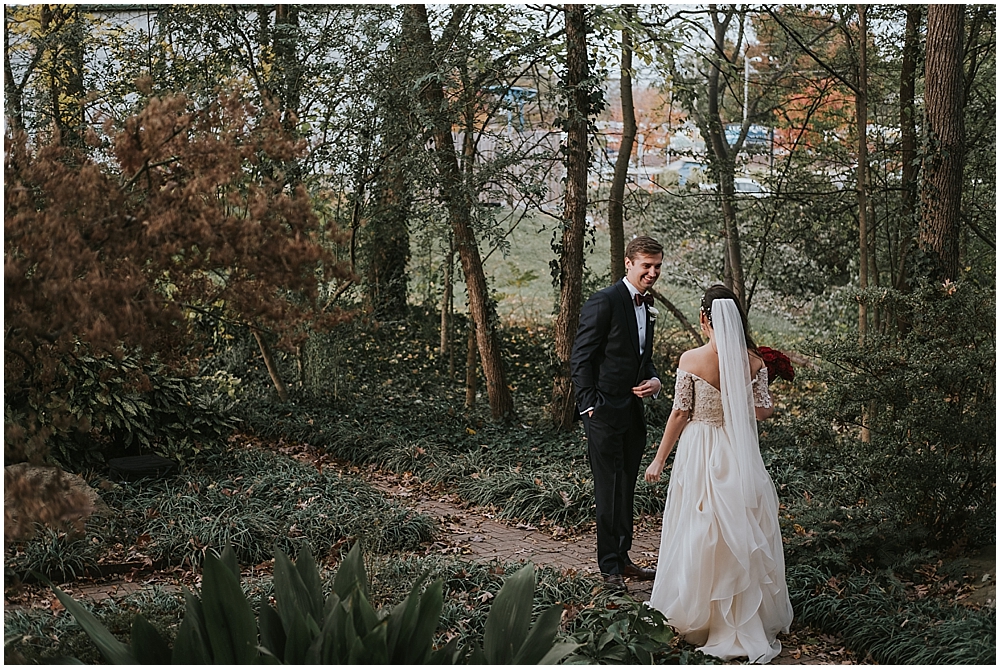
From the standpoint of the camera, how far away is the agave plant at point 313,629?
9.48 ft

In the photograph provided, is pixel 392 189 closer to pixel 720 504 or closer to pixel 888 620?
pixel 720 504

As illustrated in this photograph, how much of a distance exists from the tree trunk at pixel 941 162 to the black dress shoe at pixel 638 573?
3.22m

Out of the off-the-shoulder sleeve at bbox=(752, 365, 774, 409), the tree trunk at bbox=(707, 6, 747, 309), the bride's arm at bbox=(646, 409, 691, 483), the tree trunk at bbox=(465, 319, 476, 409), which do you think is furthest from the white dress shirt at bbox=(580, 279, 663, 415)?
the tree trunk at bbox=(465, 319, 476, 409)

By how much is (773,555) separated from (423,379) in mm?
6463

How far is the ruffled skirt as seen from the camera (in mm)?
4168

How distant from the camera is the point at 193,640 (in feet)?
9.92

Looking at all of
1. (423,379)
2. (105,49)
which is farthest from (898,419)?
(105,49)

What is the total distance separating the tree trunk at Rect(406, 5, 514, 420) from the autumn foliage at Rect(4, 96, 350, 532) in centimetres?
494

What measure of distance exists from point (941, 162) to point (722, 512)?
12.5 feet

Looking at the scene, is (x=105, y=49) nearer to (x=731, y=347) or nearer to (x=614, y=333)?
(x=614, y=333)

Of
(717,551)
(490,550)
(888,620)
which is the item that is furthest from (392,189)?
(888,620)

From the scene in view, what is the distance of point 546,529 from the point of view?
6.38 m

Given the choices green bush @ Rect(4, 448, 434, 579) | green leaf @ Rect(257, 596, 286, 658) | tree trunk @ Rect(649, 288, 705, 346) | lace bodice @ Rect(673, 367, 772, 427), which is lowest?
green bush @ Rect(4, 448, 434, 579)

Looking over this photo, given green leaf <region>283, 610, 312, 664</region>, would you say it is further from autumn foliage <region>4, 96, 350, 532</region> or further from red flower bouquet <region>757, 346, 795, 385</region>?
red flower bouquet <region>757, 346, 795, 385</region>
